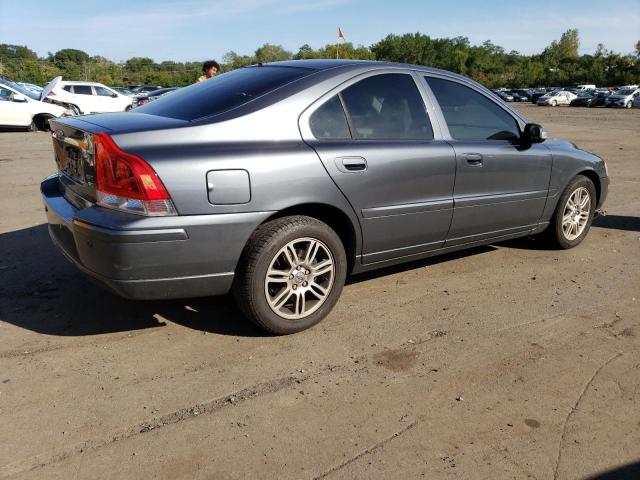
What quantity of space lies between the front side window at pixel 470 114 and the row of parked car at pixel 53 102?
12.0 m

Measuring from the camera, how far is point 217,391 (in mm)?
2881

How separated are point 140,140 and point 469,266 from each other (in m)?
3.01

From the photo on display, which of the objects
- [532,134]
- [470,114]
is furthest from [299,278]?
[532,134]

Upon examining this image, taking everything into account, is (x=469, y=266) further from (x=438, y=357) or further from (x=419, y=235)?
(x=438, y=357)

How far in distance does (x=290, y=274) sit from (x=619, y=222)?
4.83 meters

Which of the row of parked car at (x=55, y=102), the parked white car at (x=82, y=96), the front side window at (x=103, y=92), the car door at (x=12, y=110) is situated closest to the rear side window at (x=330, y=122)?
the row of parked car at (x=55, y=102)

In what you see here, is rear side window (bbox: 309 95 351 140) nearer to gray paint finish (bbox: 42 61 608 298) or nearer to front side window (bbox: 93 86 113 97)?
gray paint finish (bbox: 42 61 608 298)

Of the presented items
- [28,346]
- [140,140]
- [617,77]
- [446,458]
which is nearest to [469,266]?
[446,458]

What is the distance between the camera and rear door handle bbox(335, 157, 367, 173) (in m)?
3.49

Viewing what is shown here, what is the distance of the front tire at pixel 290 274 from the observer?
10.6 ft

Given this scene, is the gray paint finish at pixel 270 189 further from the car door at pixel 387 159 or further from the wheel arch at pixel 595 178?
the wheel arch at pixel 595 178

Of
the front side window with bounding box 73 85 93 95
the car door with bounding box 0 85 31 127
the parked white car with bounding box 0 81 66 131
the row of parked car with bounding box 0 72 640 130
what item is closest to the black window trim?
the row of parked car with bounding box 0 72 640 130

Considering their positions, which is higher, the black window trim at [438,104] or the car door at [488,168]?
the black window trim at [438,104]

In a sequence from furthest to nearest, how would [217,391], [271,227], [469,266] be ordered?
[469,266]
[271,227]
[217,391]
